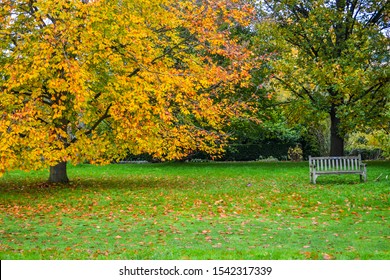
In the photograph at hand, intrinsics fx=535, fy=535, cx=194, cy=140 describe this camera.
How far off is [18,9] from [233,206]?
832cm

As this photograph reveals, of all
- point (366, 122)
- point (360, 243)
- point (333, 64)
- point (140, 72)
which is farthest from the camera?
point (333, 64)

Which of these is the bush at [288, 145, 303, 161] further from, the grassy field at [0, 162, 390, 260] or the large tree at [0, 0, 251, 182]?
Answer: the large tree at [0, 0, 251, 182]

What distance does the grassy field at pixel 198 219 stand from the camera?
23.5ft

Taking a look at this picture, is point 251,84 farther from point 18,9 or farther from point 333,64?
point 18,9

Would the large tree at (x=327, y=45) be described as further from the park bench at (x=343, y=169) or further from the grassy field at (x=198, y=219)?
the grassy field at (x=198, y=219)

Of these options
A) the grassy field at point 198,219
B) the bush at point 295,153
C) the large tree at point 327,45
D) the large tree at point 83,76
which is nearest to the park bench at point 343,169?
the grassy field at point 198,219

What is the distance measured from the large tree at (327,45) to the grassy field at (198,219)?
4109 millimetres

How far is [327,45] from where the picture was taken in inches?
859

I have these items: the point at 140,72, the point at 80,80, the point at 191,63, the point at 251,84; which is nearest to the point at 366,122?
the point at 251,84

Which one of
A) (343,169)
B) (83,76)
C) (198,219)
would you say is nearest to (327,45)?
(343,169)

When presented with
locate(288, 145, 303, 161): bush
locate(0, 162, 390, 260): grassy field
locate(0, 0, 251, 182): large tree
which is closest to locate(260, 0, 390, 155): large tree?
locate(0, 162, 390, 260): grassy field

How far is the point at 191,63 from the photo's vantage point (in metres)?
16.6

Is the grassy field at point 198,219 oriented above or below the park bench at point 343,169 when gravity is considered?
below

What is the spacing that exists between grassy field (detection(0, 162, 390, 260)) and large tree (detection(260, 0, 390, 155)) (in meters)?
4.11
